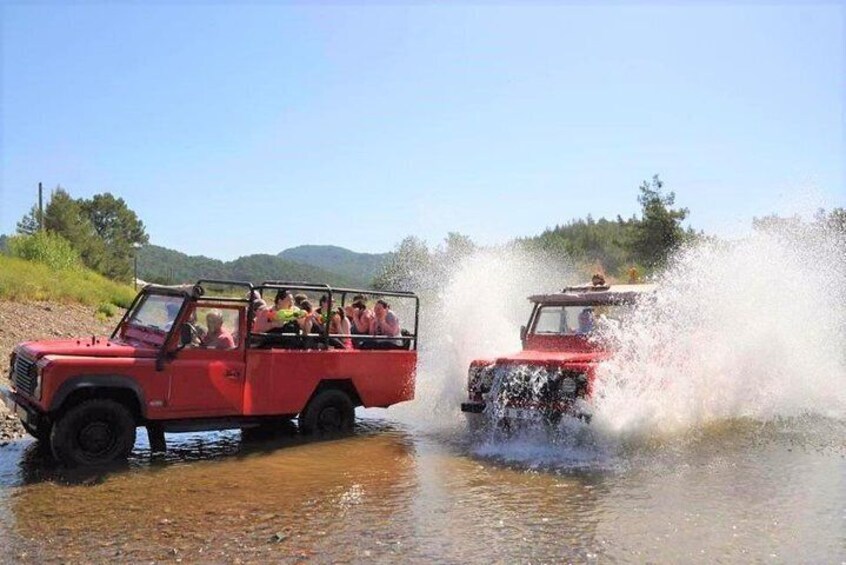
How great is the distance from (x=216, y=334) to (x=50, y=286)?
1885 centimetres

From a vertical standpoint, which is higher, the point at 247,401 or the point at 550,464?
the point at 247,401

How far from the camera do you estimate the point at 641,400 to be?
9742mm

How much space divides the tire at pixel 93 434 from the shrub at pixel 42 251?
85.0 feet

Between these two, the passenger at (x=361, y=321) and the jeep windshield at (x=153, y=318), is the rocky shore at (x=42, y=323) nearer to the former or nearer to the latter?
the jeep windshield at (x=153, y=318)

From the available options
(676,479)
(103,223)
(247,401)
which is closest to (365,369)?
(247,401)

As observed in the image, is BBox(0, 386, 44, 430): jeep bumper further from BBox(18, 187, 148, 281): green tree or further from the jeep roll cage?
BBox(18, 187, 148, 281): green tree

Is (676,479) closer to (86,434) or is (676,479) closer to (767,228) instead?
(86,434)

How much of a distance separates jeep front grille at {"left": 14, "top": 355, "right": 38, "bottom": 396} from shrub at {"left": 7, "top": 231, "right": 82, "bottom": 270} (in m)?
24.8

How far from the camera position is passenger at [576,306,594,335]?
10.9 m

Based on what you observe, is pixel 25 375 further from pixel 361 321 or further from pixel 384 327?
pixel 384 327

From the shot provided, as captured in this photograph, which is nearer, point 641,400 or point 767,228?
point 641,400

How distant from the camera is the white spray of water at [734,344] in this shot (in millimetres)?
9992

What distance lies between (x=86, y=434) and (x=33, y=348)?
121cm

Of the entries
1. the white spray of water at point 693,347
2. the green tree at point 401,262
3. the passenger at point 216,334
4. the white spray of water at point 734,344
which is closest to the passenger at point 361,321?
the white spray of water at point 693,347
